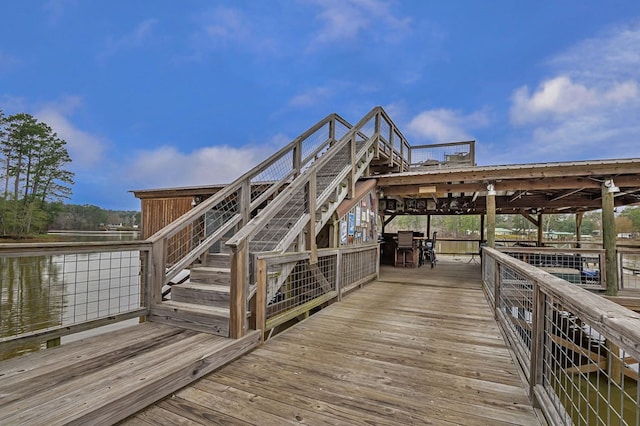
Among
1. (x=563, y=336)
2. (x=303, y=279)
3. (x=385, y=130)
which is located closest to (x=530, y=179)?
(x=385, y=130)

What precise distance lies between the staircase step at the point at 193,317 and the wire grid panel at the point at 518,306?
2545 mm

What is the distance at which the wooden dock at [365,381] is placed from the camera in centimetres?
177

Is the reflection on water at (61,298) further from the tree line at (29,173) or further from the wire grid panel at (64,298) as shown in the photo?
the tree line at (29,173)

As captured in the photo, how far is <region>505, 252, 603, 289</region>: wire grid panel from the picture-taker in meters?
6.02

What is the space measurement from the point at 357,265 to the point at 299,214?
5.16ft

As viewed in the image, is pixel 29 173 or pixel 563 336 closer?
pixel 563 336

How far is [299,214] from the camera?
4996 mm

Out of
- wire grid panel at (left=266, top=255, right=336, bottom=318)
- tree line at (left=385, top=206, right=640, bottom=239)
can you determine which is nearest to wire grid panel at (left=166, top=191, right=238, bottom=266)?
wire grid panel at (left=266, top=255, right=336, bottom=318)

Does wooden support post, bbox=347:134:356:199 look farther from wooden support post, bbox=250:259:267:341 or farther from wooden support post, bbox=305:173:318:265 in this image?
wooden support post, bbox=250:259:267:341

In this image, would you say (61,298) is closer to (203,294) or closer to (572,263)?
(203,294)

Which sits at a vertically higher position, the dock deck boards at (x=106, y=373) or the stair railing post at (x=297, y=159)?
the stair railing post at (x=297, y=159)

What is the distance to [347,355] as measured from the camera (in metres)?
2.66

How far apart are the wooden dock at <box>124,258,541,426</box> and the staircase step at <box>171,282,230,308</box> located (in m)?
0.73

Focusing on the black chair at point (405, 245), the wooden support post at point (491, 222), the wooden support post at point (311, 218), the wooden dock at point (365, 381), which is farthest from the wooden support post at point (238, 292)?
the black chair at point (405, 245)
